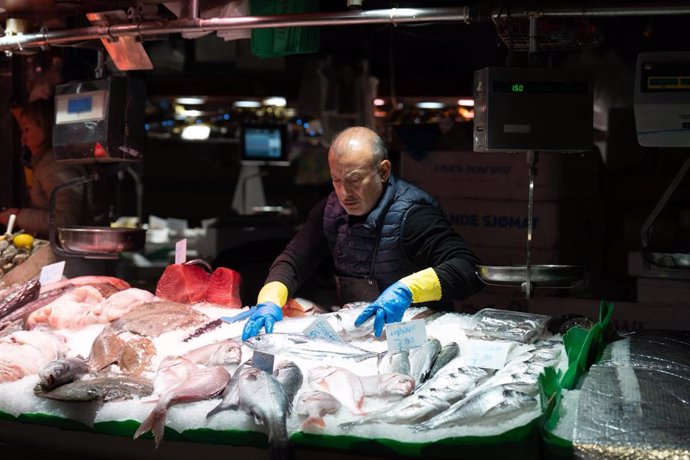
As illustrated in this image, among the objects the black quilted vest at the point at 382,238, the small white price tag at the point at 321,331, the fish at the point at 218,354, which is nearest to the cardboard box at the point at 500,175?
the black quilted vest at the point at 382,238

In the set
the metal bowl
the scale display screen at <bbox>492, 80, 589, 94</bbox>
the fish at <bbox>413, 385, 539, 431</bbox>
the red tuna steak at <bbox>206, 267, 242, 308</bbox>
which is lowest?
the red tuna steak at <bbox>206, 267, 242, 308</bbox>

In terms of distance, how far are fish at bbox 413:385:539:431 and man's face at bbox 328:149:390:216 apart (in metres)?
1.79

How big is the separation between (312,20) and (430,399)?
196 centimetres

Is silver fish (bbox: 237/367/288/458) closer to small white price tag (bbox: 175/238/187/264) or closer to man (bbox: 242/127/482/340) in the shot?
man (bbox: 242/127/482/340)

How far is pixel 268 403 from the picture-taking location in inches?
97.7

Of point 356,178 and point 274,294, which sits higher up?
point 356,178

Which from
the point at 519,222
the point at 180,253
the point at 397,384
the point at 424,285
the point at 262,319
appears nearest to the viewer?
the point at 397,384

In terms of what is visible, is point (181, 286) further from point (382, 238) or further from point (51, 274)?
point (382, 238)

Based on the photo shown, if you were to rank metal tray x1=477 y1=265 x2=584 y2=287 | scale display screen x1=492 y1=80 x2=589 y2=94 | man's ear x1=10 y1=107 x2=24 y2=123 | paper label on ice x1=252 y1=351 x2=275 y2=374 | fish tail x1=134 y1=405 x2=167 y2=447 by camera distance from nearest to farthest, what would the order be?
fish tail x1=134 y1=405 x2=167 y2=447
paper label on ice x1=252 y1=351 x2=275 y2=374
metal tray x1=477 y1=265 x2=584 y2=287
scale display screen x1=492 y1=80 x2=589 y2=94
man's ear x1=10 y1=107 x2=24 y2=123

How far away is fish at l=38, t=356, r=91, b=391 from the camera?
9.13 feet

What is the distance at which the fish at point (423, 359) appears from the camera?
279cm

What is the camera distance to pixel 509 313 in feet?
11.5

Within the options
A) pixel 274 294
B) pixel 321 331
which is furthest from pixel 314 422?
pixel 274 294

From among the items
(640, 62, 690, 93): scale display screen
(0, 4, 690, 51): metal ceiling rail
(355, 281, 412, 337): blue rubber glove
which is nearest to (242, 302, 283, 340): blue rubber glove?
(355, 281, 412, 337): blue rubber glove
